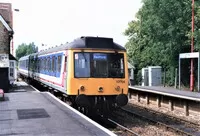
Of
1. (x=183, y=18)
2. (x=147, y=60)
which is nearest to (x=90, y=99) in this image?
(x=183, y=18)

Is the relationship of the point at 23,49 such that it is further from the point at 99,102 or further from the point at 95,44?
the point at 99,102

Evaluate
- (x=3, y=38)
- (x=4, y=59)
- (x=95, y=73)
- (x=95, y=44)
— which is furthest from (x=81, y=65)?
(x=3, y=38)

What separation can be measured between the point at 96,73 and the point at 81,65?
2.01 ft

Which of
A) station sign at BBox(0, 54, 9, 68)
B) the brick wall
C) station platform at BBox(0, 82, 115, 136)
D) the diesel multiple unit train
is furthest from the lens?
the brick wall

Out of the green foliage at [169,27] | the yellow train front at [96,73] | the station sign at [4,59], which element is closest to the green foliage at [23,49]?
the green foliage at [169,27]

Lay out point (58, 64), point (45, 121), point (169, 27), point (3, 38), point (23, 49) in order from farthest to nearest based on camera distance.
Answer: point (23, 49) < point (169, 27) < point (3, 38) < point (58, 64) < point (45, 121)

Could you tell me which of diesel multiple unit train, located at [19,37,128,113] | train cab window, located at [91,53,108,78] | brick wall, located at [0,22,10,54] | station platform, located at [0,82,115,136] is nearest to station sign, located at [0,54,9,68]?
brick wall, located at [0,22,10,54]

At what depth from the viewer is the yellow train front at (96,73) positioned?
14.1 m

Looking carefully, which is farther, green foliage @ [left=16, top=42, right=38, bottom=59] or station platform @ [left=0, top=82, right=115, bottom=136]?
green foliage @ [left=16, top=42, right=38, bottom=59]

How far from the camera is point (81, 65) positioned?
1440 centimetres

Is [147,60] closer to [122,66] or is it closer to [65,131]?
[122,66]

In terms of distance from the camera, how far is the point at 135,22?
1838 inches

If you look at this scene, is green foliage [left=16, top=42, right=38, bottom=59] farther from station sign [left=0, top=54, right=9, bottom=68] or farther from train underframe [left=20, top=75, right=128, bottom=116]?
train underframe [left=20, top=75, right=128, bottom=116]

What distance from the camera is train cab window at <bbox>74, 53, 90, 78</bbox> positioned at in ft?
46.9
